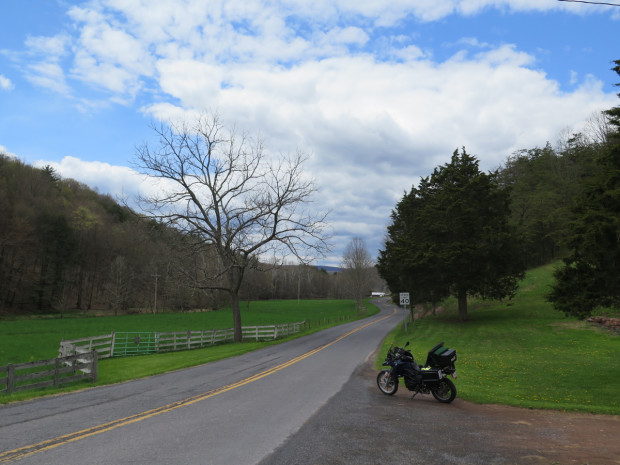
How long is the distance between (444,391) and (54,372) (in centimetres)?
1159

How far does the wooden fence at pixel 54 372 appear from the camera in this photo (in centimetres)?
1095

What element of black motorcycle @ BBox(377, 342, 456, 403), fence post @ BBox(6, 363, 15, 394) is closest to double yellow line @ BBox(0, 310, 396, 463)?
black motorcycle @ BBox(377, 342, 456, 403)

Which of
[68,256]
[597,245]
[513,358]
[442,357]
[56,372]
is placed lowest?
[513,358]

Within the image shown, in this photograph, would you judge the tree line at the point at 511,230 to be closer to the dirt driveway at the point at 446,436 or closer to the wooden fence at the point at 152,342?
the dirt driveway at the point at 446,436

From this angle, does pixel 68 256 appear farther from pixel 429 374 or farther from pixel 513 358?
pixel 429 374

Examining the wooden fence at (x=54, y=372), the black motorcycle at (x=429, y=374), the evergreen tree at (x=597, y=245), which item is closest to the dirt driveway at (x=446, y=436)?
the black motorcycle at (x=429, y=374)

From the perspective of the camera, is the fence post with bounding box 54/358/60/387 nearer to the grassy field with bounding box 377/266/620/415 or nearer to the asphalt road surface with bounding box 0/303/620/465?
the asphalt road surface with bounding box 0/303/620/465

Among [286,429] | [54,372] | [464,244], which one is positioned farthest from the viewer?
[464,244]

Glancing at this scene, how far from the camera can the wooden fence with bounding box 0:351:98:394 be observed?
35.9 ft

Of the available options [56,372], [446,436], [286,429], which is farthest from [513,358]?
[56,372]

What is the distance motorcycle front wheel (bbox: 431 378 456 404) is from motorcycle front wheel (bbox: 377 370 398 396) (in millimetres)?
1074

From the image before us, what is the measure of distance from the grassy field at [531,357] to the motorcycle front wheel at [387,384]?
1.78 m

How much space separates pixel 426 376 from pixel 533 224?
2280 inches

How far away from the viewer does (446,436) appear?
22.5ft
